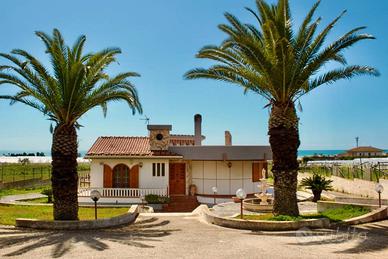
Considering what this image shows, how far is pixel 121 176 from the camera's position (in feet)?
81.9

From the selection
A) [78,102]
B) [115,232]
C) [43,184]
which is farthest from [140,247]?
[43,184]

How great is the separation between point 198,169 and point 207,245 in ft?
52.5

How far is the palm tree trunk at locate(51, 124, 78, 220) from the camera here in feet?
44.1

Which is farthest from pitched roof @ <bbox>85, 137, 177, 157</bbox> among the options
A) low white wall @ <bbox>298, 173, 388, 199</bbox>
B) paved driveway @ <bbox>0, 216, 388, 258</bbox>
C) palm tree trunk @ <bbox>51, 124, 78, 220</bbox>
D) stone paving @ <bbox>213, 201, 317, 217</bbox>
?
low white wall @ <bbox>298, 173, 388, 199</bbox>

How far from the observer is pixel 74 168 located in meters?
13.8

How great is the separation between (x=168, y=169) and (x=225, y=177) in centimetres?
389

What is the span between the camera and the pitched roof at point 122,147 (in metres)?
24.5

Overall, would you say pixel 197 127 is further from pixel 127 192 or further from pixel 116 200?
pixel 116 200

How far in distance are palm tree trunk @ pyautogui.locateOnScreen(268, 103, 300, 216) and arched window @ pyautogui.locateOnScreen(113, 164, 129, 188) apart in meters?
13.6

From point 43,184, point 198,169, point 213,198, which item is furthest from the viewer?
point 43,184

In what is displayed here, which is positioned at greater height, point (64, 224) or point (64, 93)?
point (64, 93)

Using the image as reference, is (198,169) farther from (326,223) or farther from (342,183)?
(326,223)

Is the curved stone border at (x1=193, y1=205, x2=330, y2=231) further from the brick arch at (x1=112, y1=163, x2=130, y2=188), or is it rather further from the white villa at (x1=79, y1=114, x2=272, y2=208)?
the brick arch at (x1=112, y1=163, x2=130, y2=188)

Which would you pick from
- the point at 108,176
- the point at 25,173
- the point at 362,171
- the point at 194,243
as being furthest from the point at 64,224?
the point at 25,173
